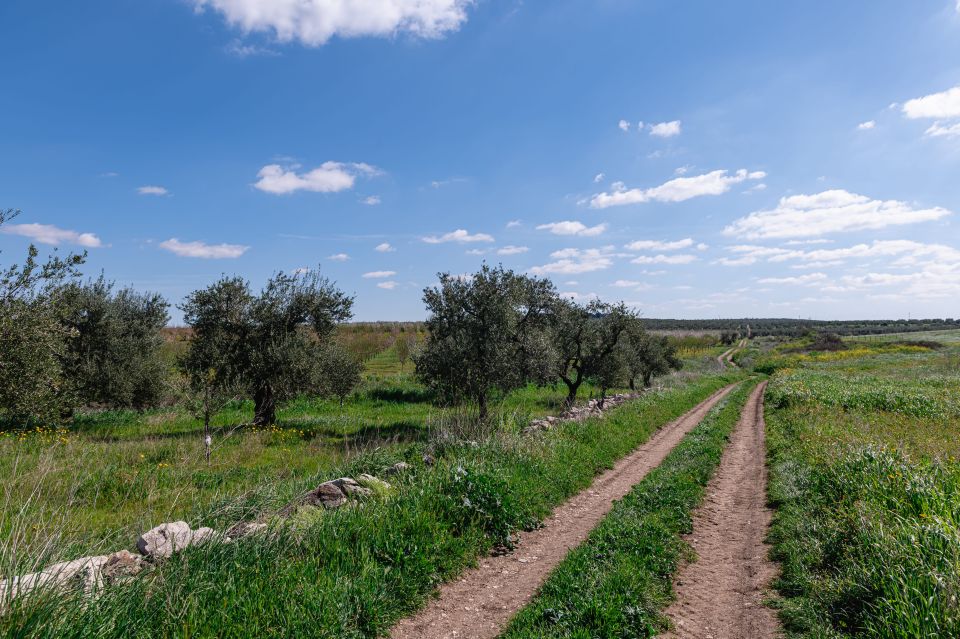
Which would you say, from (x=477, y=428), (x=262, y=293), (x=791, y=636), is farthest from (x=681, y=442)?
(x=262, y=293)

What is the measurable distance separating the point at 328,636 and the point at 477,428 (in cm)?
823

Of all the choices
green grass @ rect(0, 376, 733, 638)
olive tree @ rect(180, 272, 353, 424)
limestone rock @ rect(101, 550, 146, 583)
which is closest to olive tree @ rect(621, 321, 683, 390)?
olive tree @ rect(180, 272, 353, 424)

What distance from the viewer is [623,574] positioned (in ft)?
21.5

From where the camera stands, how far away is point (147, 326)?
28375 mm

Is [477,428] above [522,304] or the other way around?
the other way around

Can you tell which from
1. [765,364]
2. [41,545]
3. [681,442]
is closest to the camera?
[41,545]

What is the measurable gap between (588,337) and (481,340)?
42.3 feet

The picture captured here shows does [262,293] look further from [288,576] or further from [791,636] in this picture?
[791,636]

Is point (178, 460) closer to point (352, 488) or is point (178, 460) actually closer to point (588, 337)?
point (352, 488)

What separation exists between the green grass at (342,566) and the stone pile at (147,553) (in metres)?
0.20

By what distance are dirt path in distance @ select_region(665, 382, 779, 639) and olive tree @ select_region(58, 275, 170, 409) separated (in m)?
27.8

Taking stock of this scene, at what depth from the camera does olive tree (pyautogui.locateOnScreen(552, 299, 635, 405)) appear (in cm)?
3118

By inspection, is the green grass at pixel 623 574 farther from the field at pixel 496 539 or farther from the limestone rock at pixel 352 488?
the limestone rock at pixel 352 488

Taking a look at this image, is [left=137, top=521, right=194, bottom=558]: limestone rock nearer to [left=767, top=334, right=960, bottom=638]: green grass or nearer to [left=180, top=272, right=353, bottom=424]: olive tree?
[left=767, top=334, right=960, bottom=638]: green grass
